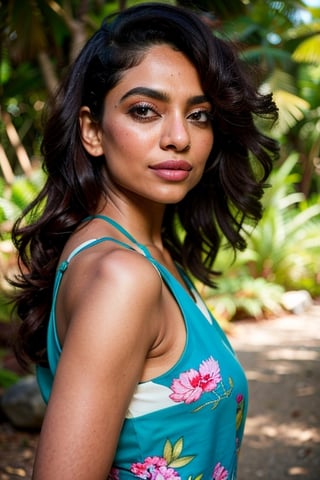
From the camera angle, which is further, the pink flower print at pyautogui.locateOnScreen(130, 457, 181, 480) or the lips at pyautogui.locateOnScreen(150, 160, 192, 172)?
the lips at pyautogui.locateOnScreen(150, 160, 192, 172)

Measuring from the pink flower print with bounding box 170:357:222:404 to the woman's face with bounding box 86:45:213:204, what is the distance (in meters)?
0.47

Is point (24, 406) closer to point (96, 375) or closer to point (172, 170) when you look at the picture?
point (172, 170)

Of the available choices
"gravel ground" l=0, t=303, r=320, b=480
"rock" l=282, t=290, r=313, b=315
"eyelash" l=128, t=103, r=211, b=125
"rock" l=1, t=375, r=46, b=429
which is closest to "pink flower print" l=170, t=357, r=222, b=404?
"eyelash" l=128, t=103, r=211, b=125

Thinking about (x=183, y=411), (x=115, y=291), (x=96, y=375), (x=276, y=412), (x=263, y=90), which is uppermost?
(x=115, y=291)

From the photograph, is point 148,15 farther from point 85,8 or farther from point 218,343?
point 85,8

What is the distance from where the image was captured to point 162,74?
145 centimetres

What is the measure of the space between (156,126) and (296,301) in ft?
25.5

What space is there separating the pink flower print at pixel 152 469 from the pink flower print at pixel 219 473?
19 cm

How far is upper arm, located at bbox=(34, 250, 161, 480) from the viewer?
1.04 m

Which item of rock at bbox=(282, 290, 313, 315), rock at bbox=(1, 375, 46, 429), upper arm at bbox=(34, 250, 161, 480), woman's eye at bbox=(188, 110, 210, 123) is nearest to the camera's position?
upper arm at bbox=(34, 250, 161, 480)

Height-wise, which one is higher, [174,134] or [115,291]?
[174,134]

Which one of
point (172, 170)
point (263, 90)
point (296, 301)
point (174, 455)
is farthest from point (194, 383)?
point (263, 90)

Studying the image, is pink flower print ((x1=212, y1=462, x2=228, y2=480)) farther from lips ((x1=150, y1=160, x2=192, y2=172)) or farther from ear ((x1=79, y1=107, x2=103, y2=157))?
ear ((x1=79, y1=107, x2=103, y2=157))

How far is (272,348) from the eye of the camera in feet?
23.4
